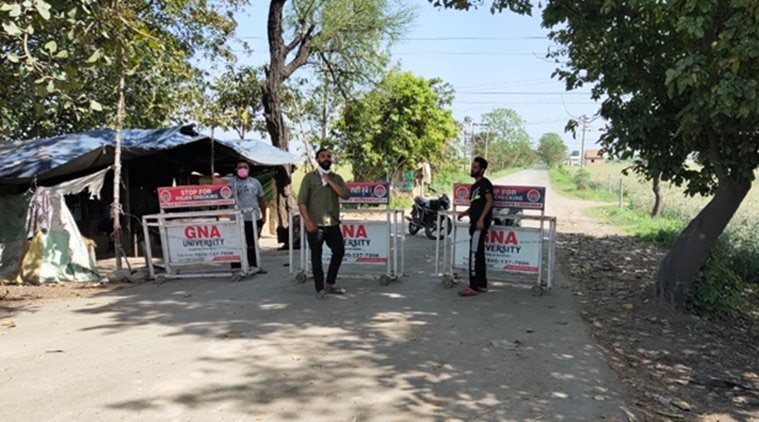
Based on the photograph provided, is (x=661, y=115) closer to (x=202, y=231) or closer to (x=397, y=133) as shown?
(x=202, y=231)

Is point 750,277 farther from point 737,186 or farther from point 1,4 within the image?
point 1,4

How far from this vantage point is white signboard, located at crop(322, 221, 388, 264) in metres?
8.02

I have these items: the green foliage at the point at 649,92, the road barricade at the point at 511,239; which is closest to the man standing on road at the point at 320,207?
the road barricade at the point at 511,239

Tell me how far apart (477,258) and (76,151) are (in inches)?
301

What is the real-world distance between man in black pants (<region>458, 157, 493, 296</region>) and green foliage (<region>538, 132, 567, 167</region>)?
136 metres

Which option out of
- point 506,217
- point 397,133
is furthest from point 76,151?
point 397,133

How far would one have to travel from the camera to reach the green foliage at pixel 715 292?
7059 mm

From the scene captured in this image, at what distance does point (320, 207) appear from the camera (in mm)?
7109

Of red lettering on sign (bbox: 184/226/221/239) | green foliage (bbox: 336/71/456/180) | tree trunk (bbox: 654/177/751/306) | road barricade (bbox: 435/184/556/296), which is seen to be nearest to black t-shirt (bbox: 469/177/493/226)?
road barricade (bbox: 435/184/556/296)

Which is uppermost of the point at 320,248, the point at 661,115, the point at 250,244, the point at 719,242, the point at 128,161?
the point at 661,115

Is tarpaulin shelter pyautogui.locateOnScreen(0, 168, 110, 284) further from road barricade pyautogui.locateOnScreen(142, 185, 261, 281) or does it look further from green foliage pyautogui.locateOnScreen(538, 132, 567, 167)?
green foliage pyautogui.locateOnScreen(538, 132, 567, 167)

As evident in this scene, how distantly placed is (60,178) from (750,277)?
13.0 metres

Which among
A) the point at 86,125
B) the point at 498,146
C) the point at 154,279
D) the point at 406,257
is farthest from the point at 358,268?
the point at 498,146

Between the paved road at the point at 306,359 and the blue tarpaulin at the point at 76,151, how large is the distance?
3.73 m
